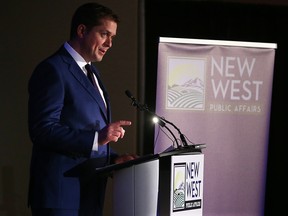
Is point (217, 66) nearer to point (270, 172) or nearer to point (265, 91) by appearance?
point (265, 91)

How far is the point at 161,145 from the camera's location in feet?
13.1

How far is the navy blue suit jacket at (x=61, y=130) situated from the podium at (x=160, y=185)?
6.5 inches

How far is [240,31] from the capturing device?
4.16m

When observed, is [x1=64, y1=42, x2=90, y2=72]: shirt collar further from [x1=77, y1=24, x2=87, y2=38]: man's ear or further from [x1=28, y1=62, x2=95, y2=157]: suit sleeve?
[x1=28, y1=62, x2=95, y2=157]: suit sleeve

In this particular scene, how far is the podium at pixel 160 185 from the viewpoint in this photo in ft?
6.30

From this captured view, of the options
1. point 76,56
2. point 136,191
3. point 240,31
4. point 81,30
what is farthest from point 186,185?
point 240,31

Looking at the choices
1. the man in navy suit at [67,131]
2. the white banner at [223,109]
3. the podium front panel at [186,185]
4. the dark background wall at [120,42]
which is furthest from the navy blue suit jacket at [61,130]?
the white banner at [223,109]

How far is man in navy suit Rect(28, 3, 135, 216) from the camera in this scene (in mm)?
1895

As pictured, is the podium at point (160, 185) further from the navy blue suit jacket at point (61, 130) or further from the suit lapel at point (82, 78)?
the suit lapel at point (82, 78)

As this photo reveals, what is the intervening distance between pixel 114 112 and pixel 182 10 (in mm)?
1164

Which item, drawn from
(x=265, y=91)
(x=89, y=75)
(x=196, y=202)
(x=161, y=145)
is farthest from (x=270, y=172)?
(x=89, y=75)

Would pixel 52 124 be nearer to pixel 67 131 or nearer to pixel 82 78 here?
pixel 67 131

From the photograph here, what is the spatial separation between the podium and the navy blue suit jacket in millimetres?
165

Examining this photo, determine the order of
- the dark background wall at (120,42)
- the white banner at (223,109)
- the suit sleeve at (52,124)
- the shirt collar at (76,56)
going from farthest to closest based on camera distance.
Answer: the white banner at (223,109), the dark background wall at (120,42), the shirt collar at (76,56), the suit sleeve at (52,124)
